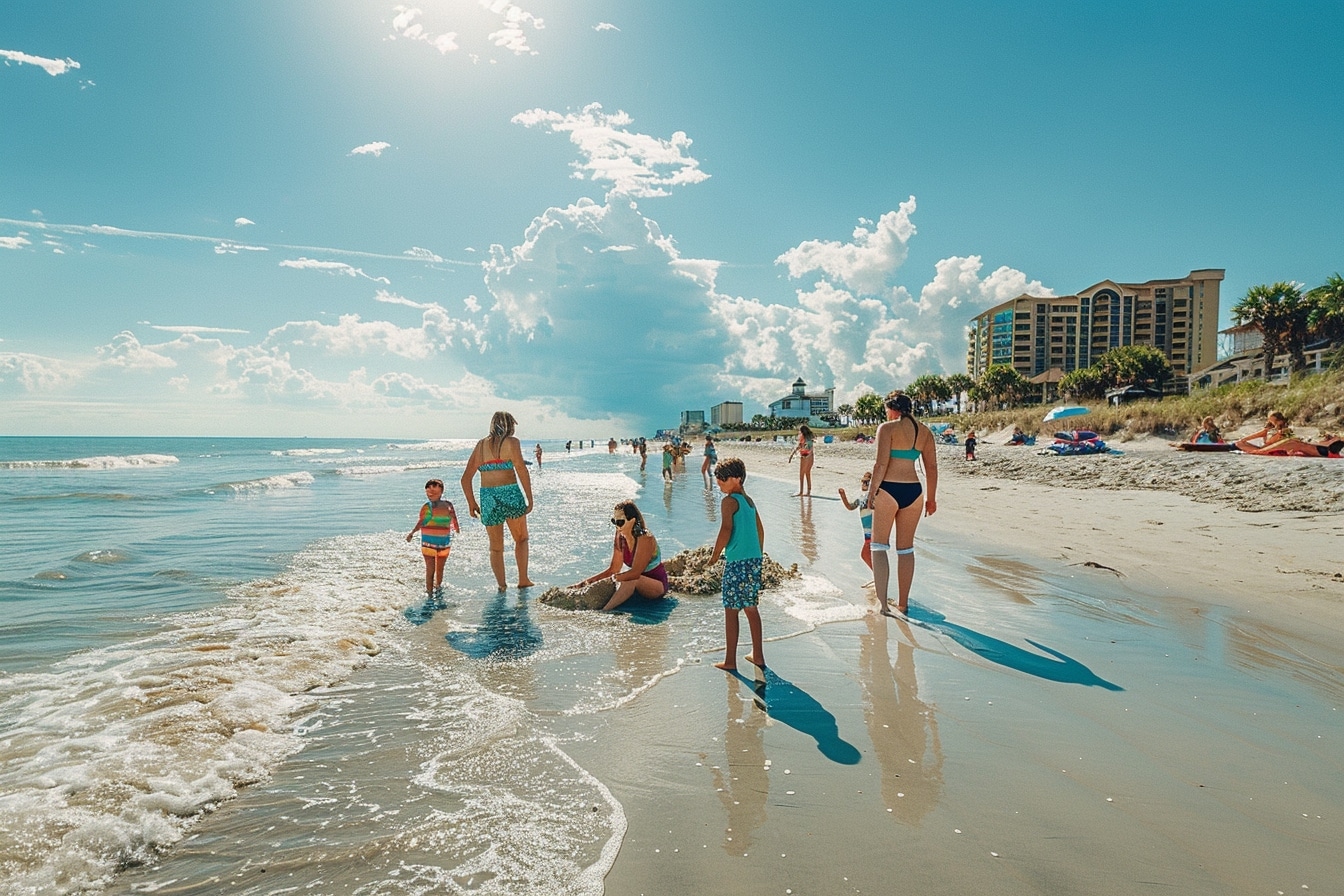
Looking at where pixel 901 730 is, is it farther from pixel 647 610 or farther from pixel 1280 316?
pixel 1280 316

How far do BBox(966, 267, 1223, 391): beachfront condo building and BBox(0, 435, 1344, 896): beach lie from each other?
117 meters

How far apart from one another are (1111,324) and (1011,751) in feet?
434

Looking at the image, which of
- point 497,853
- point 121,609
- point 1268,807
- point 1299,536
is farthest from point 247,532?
point 1299,536

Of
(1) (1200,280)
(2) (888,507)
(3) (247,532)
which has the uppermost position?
(1) (1200,280)

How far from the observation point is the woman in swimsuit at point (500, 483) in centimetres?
782

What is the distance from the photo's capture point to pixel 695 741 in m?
3.75

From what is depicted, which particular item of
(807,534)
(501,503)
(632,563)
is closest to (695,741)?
(632,563)

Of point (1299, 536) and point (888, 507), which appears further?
point (1299, 536)

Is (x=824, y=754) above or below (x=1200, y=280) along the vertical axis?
below

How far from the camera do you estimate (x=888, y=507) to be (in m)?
6.59

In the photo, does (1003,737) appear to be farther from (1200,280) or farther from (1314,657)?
(1200,280)

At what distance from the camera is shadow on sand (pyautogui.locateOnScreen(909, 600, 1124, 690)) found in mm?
4672

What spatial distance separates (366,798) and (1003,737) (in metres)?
3.39

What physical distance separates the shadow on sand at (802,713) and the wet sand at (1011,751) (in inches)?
0.7
